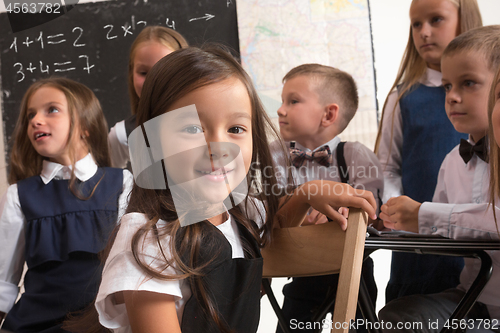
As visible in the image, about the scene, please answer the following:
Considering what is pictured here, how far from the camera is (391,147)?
1.69 meters

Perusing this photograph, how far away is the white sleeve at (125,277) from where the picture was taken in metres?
0.62

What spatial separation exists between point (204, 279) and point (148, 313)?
0.37 feet

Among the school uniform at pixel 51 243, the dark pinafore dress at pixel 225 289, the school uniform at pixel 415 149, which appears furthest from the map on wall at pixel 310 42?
the dark pinafore dress at pixel 225 289

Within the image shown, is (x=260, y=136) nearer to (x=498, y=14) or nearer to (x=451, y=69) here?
(x=451, y=69)

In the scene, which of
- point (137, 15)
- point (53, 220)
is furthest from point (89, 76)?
point (53, 220)

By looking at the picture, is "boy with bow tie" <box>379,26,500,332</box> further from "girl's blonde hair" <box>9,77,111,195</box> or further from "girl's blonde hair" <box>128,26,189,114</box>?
"girl's blonde hair" <box>128,26,189,114</box>

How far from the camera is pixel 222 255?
0.73 m

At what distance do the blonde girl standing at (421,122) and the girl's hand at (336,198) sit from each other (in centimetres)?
85

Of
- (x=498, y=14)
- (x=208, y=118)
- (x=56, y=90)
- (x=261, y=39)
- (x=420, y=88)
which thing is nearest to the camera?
(x=208, y=118)

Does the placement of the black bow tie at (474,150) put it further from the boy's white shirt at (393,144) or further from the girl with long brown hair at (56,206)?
the girl with long brown hair at (56,206)

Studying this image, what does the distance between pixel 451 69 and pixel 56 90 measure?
119 cm

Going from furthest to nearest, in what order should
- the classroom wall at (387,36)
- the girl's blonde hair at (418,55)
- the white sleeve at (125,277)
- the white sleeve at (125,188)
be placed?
1. the classroom wall at (387,36)
2. the girl's blonde hair at (418,55)
3. the white sleeve at (125,188)
4. the white sleeve at (125,277)

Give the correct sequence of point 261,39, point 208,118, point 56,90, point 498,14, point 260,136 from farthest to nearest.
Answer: point 261,39 < point 498,14 < point 56,90 < point 260,136 < point 208,118

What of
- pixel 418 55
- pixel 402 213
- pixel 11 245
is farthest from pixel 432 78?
pixel 11 245
